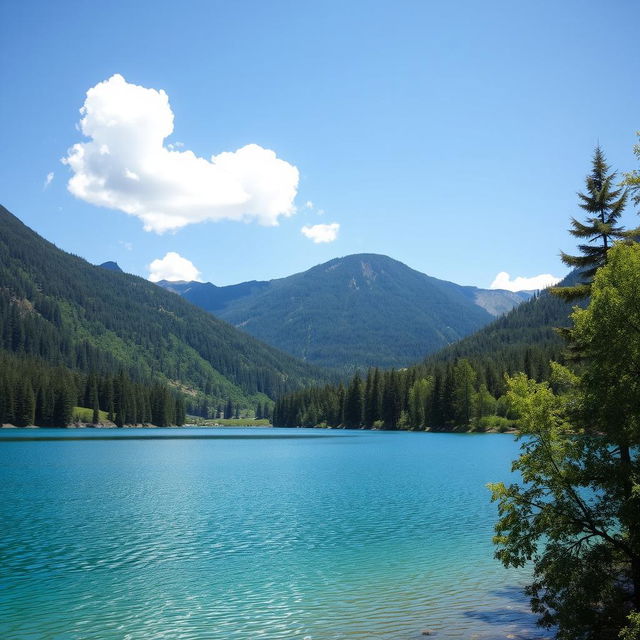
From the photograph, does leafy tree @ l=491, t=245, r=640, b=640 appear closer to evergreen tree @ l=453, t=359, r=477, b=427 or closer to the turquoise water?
the turquoise water

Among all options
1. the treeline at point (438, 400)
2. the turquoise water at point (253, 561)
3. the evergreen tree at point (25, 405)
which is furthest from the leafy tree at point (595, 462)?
the evergreen tree at point (25, 405)

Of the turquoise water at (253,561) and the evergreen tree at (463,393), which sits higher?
the evergreen tree at (463,393)

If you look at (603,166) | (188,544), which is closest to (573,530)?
(188,544)

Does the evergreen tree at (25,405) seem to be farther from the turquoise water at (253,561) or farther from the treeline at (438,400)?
the turquoise water at (253,561)

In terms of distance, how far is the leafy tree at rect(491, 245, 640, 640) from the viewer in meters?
13.7

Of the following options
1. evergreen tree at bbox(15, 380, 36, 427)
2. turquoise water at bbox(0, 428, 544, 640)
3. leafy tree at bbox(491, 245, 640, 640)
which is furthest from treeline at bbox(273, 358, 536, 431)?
leafy tree at bbox(491, 245, 640, 640)

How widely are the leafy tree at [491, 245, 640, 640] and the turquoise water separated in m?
3.65

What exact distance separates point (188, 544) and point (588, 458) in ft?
72.4

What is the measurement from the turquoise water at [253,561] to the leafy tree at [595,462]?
365 centimetres

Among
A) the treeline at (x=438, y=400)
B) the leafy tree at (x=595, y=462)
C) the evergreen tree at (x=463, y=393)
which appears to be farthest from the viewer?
the evergreen tree at (x=463, y=393)

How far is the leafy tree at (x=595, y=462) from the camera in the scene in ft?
45.0

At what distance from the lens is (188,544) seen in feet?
96.9

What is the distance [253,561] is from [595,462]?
17.3 meters

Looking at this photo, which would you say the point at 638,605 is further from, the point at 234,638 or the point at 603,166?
the point at 603,166
